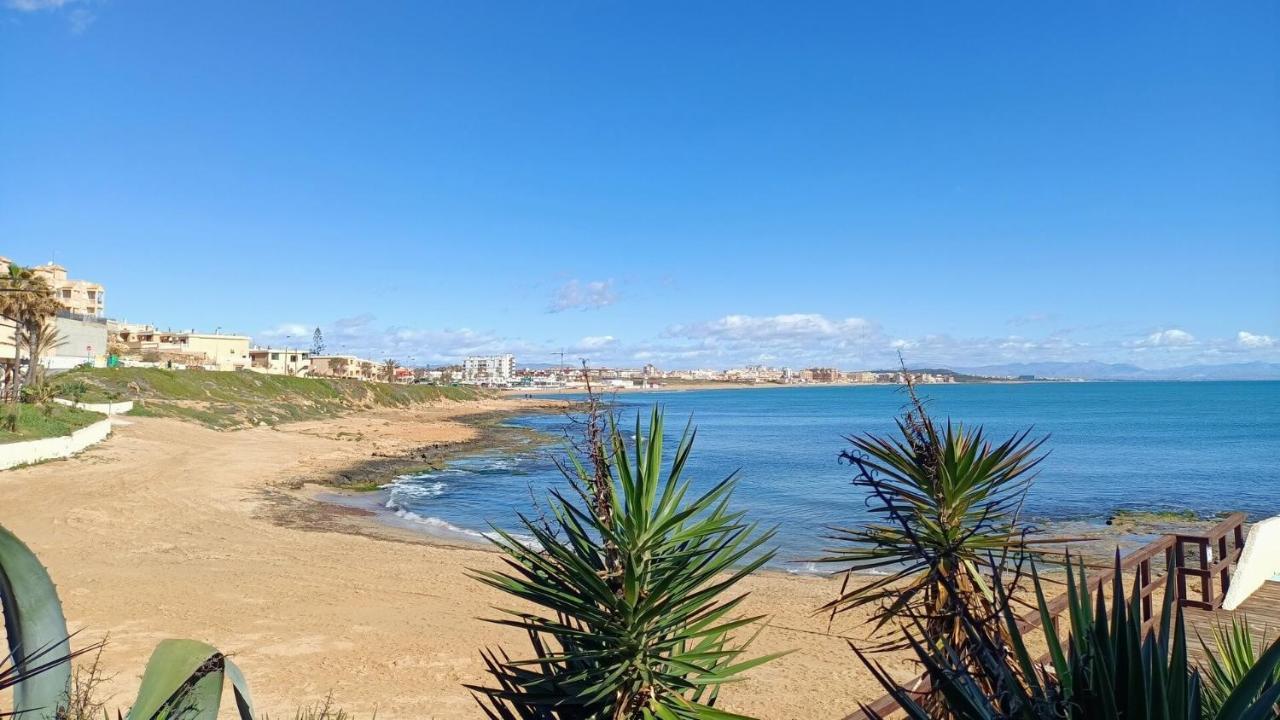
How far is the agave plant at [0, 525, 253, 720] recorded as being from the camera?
120 inches

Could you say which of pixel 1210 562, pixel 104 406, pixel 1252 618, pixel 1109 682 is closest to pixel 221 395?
pixel 104 406

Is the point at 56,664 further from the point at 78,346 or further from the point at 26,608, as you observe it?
the point at 78,346

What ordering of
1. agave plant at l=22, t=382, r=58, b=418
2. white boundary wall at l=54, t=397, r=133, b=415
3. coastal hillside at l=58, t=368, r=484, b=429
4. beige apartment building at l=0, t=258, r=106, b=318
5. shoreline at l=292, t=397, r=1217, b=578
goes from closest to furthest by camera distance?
shoreline at l=292, t=397, r=1217, b=578 < agave plant at l=22, t=382, r=58, b=418 < white boundary wall at l=54, t=397, r=133, b=415 < coastal hillside at l=58, t=368, r=484, b=429 < beige apartment building at l=0, t=258, r=106, b=318

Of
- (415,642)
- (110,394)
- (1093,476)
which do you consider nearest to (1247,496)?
(1093,476)

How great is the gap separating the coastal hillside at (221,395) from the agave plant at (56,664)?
4646 centimetres

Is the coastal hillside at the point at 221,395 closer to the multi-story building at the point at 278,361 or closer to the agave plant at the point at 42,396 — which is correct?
the agave plant at the point at 42,396

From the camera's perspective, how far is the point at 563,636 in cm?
329

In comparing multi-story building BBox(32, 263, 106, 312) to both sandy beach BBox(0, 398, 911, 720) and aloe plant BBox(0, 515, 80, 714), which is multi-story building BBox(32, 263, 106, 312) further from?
aloe plant BBox(0, 515, 80, 714)

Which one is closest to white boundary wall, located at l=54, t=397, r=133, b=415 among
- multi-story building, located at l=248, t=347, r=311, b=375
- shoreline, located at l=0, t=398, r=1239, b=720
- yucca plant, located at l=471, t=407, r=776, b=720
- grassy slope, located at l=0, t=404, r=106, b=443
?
grassy slope, located at l=0, t=404, r=106, b=443

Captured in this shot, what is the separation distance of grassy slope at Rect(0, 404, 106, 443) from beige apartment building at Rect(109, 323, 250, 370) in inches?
2176

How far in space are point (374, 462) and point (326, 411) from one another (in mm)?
38271

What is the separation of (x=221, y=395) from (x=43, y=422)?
115 ft

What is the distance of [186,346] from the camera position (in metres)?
97.8

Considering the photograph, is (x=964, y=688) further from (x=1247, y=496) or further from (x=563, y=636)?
(x=1247, y=496)
